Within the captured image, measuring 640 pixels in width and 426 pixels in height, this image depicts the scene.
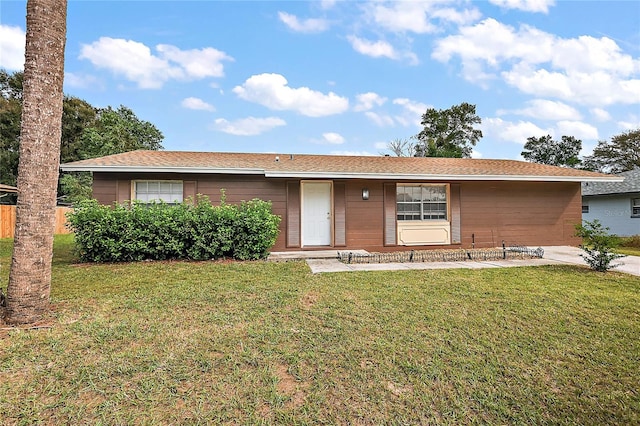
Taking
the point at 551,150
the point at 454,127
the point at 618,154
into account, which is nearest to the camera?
Result: the point at 618,154

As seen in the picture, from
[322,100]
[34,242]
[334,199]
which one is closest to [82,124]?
[322,100]

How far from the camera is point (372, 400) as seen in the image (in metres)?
2.14

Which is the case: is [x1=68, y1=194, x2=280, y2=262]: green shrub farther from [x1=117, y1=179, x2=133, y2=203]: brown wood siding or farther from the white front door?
the white front door

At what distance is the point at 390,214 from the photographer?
9281 mm

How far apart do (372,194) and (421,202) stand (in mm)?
1620

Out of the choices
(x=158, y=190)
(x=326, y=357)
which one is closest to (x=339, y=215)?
(x=158, y=190)

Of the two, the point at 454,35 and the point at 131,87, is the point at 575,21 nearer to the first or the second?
the point at 454,35

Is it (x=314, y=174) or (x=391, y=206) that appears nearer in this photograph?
(x=314, y=174)

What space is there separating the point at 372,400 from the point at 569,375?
1627 mm

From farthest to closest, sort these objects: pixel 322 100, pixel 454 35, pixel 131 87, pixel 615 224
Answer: pixel 322 100 < pixel 131 87 < pixel 615 224 < pixel 454 35

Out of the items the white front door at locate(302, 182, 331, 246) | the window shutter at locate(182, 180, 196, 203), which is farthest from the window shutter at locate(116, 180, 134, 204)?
the white front door at locate(302, 182, 331, 246)

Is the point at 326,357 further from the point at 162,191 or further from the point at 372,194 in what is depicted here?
the point at 162,191

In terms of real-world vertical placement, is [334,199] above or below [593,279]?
above

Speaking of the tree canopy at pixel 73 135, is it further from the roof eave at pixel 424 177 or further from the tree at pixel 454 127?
the tree at pixel 454 127
